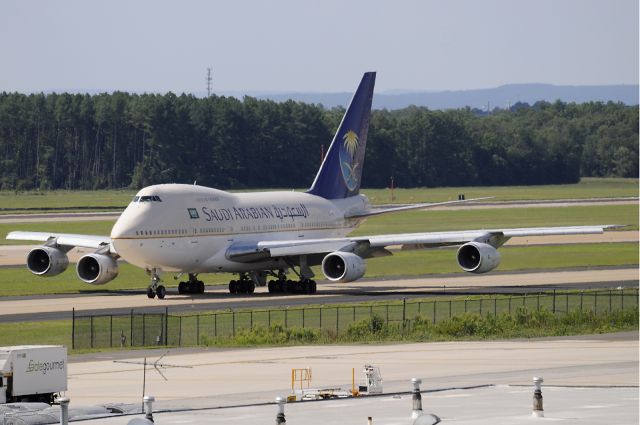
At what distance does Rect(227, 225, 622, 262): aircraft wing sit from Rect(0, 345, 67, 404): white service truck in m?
36.5

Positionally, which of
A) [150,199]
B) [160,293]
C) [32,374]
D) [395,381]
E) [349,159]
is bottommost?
[395,381]

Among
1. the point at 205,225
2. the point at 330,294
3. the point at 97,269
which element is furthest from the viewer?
the point at 330,294

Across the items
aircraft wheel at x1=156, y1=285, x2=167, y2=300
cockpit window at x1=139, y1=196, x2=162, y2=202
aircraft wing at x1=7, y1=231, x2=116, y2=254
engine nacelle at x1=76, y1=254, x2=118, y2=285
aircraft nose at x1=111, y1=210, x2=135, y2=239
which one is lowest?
aircraft wheel at x1=156, y1=285, x2=167, y2=300

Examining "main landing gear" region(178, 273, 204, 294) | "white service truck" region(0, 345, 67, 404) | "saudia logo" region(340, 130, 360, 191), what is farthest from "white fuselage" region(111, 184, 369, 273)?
"white service truck" region(0, 345, 67, 404)

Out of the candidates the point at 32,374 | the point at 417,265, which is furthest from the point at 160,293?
the point at 32,374

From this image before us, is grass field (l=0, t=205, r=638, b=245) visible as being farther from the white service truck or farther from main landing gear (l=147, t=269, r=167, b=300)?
the white service truck

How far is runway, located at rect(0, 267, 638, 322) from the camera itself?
71.6 metres

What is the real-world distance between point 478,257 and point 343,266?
22.9 feet

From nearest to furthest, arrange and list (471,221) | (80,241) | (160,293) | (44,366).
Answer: (44,366) → (160,293) → (80,241) → (471,221)

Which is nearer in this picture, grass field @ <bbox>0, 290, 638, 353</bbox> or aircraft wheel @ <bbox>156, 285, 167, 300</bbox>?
grass field @ <bbox>0, 290, 638, 353</bbox>

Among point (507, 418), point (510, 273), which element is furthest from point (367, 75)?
point (507, 418)

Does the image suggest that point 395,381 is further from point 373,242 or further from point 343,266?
point 373,242

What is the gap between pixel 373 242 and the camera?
79.1m

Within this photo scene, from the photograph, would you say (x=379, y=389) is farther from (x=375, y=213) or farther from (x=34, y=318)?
(x=375, y=213)
